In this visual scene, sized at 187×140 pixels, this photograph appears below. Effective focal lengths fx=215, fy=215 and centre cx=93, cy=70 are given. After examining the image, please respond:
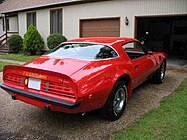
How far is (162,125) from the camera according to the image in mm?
3721

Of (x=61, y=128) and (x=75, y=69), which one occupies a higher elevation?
(x=75, y=69)

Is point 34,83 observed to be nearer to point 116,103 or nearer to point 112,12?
point 116,103

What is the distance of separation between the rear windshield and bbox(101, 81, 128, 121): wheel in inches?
25.1

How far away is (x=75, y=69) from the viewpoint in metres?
3.50

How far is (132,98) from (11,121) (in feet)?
9.18

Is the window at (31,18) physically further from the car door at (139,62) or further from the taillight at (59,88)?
the taillight at (59,88)

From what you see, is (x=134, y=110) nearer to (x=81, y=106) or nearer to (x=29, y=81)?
(x=81, y=106)

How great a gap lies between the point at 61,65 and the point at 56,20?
11657mm

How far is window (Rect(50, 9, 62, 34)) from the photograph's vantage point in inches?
575

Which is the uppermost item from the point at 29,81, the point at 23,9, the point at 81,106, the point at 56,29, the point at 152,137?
the point at 23,9

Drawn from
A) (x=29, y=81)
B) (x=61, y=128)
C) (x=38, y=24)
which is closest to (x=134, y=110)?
(x=61, y=128)

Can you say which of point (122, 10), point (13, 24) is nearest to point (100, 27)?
point (122, 10)

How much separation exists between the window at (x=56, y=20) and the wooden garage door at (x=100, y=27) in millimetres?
2074

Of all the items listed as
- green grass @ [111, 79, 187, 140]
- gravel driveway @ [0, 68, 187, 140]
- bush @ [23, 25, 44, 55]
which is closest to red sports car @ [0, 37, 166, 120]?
gravel driveway @ [0, 68, 187, 140]
